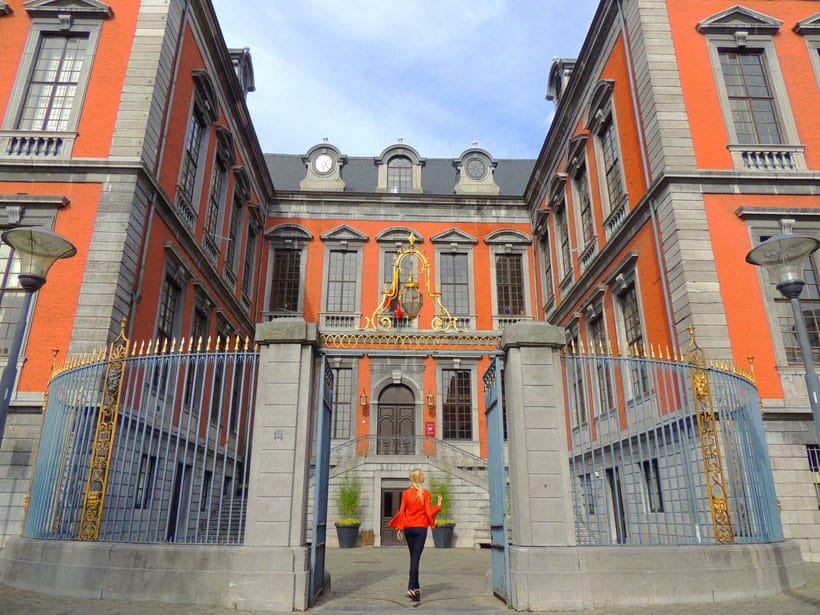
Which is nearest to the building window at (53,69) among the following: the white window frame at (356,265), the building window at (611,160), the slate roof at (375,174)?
the white window frame at (356,265)

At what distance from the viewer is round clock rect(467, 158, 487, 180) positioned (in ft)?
85.0

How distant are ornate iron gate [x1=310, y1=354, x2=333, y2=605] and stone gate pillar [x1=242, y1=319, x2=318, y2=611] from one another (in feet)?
0.61

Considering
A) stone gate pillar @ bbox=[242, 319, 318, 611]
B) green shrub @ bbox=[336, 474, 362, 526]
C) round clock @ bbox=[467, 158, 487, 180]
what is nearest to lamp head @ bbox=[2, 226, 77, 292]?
stone gate pillar @ bbox=[242, 319, 318, 611]

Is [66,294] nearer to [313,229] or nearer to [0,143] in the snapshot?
[0,143]

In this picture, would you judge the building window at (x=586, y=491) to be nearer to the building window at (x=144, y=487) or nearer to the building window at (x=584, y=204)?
the building window at (x=144, y=487)

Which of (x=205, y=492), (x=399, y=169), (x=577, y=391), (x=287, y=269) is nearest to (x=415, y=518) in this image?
(x=577, y=391)

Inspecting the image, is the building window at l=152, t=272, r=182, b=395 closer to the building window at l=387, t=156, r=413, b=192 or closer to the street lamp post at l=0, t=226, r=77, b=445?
the street lamp post at l=0, t=226, r=77, b=445

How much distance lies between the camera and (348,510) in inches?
672

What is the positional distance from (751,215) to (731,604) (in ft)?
30.3

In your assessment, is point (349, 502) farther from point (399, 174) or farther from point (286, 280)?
point (399, 174)

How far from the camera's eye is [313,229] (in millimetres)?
24312

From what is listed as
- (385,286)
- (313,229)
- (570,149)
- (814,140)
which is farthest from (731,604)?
(313,229)

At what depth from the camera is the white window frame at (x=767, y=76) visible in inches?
524

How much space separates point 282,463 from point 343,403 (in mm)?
15509
